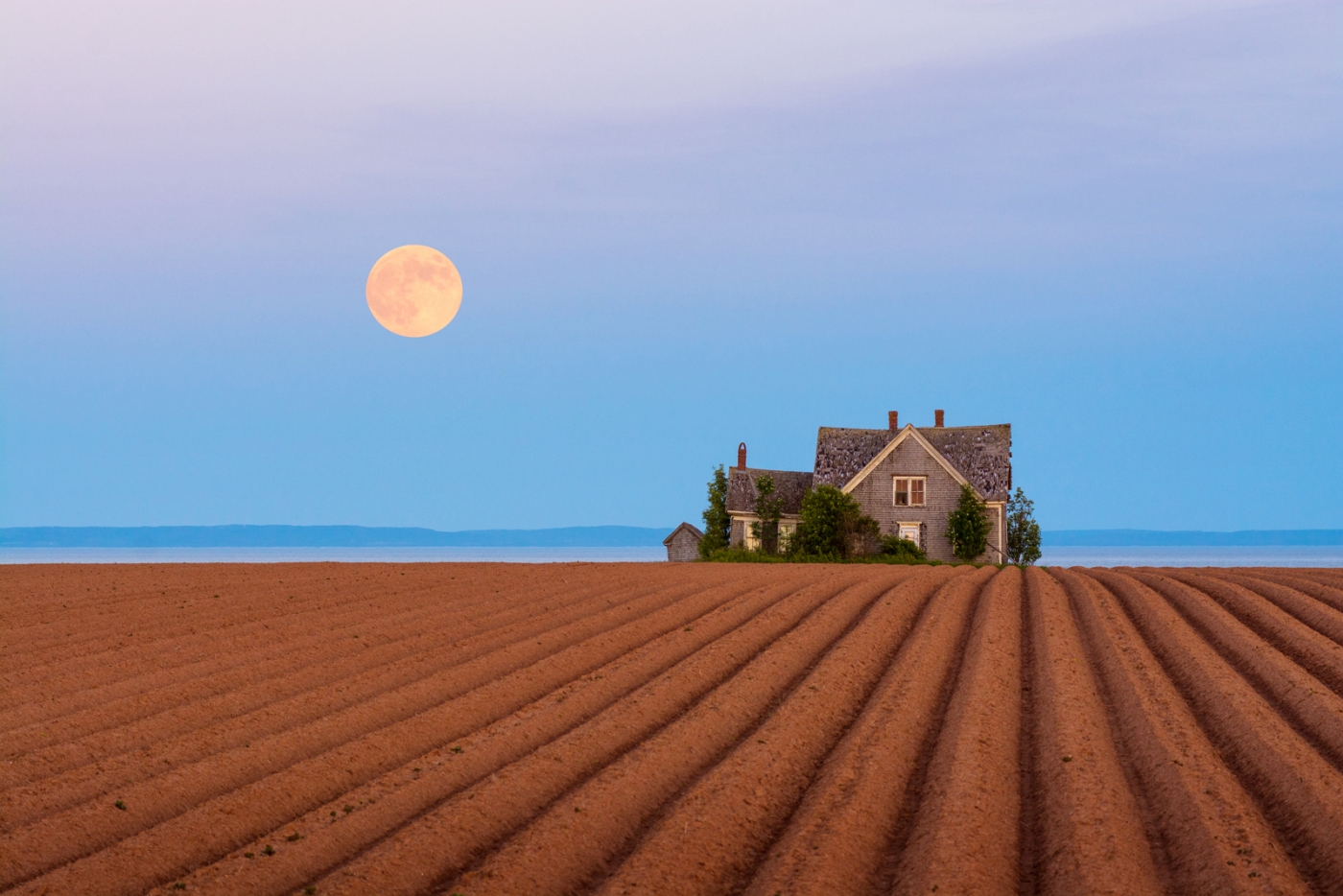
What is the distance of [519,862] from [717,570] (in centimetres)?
2609

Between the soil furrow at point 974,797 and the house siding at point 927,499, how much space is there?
28.9 meters

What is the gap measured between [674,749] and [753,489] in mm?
39420

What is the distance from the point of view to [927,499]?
1869 inches

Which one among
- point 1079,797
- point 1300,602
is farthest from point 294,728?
point 1300,602

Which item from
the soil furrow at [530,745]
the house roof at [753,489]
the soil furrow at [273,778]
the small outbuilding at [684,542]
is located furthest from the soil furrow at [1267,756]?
the small outbuilding at [684,542]

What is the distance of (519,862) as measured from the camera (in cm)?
983

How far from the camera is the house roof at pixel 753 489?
52.1 m

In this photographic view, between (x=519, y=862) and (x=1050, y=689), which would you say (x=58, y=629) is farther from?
(x=1050, y=689)

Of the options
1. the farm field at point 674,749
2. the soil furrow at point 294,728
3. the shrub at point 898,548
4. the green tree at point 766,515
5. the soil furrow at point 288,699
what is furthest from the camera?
the green tree at point 766,515

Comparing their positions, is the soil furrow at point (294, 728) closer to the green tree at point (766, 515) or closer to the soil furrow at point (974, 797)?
the soil furrow at point (974, 797)

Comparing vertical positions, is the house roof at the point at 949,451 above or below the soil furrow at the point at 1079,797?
above

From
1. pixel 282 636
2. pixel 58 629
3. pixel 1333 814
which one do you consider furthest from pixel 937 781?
pixel 58 629

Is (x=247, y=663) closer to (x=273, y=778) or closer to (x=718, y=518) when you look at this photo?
(x=273, y=778)

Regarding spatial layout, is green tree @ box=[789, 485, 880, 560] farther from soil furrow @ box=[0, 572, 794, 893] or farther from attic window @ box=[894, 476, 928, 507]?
soil furrow @ box=[0, 572, 794, 893]
